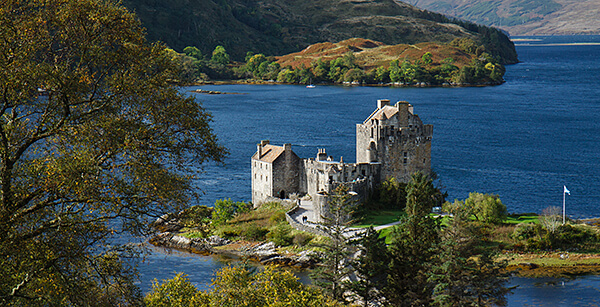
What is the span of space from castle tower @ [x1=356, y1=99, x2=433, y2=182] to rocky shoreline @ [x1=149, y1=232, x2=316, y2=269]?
55.0 feet

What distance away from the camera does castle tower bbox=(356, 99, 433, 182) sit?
80.6m

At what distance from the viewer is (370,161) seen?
81.4 meters

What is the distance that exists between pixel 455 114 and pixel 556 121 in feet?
83.7

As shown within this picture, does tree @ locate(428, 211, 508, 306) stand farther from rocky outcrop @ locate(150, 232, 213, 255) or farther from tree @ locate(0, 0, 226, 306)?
rocky outcrop @ locate(150, 232, 213, 255)

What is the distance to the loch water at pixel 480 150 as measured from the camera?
6975 cm

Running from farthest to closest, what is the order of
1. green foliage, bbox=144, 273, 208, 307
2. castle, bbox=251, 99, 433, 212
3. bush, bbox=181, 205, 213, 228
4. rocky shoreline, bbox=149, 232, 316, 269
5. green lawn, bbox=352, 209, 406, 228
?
castle, bbox=251, 99, 433, 212 < green lawn, bbox=352, 209, 406, 228 < rocky shoreline, bbox=149, 232, 316, 269 < green foliage, bbox=144, 273, 208, 307 < bush, bbox=181, 205, 213, 228

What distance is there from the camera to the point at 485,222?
75125mm

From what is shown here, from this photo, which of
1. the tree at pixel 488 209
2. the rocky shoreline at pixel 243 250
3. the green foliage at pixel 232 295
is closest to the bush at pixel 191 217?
the green foliage at pixel 232 295

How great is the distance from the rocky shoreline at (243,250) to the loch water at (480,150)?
2878 millimetres

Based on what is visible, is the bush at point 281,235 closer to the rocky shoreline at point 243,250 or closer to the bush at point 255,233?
the rocky shoreline at point 243,250

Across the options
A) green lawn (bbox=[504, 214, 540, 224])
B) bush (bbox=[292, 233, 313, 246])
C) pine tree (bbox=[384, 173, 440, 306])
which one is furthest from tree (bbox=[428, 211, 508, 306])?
green lawn (bbox=[504, 214, 540, 224])

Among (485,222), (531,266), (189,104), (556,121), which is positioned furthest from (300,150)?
(189,104)

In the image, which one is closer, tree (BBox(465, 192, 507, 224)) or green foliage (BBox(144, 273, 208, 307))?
green foliage (BBox(144, 273, 208, 307))

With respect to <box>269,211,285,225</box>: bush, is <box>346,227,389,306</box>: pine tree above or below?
above
